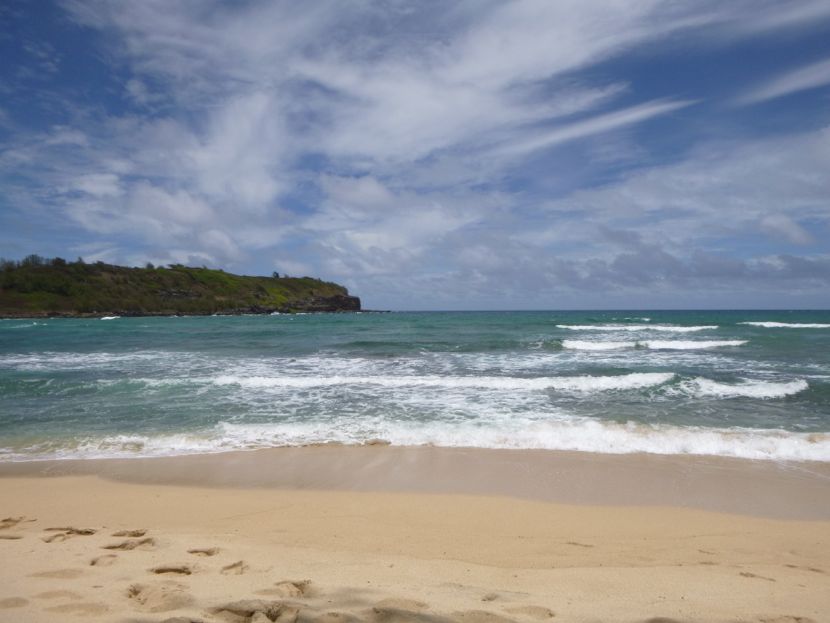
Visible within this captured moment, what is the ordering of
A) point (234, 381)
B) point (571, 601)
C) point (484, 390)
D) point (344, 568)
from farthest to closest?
point (234, 381), point (484, 390), point (344, 568), point (571, 601)

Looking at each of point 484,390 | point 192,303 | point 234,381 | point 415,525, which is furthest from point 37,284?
point 415,525

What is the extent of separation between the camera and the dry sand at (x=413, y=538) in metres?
3.10

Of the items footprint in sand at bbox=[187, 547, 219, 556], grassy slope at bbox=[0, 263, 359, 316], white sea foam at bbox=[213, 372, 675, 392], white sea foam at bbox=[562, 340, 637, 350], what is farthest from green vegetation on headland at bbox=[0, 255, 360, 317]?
footprint in sand at bbox=[187, 547, 219, 556]

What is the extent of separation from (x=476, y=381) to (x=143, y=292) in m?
90.3

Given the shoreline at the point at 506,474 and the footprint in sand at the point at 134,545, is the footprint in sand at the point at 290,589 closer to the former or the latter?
the footprint in sand at the point at 134,545

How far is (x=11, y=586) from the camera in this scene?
3248mm

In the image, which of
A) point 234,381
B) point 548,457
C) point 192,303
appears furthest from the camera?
point 192,303

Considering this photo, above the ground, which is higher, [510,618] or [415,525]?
[510,618]

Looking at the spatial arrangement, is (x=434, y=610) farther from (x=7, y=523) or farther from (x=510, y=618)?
(x=7, y=523)

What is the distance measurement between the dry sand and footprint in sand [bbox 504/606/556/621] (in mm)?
14

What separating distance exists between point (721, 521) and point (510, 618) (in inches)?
153

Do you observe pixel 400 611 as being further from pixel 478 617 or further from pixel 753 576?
pixel 753 576

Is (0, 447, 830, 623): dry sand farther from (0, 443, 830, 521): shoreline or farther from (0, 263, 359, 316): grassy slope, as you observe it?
(0, 263, 359, 316): grassy slope

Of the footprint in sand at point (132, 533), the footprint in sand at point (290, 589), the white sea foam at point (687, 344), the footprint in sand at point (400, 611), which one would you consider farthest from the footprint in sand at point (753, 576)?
the white sea foam at point (687, 344)
